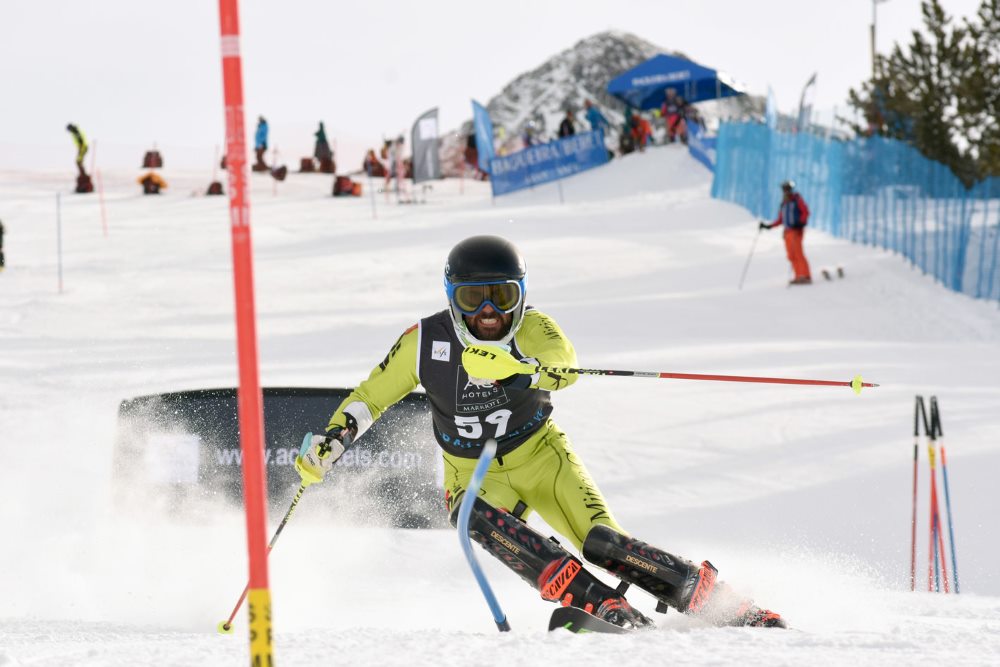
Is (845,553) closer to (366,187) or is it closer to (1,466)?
(1,466)

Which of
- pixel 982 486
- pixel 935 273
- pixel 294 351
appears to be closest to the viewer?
pixel 982 486

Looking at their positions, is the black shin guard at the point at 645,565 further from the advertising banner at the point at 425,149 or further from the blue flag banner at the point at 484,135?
the blue flag banner at the point at 484,135

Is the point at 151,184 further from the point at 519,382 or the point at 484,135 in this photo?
the point at 519,382

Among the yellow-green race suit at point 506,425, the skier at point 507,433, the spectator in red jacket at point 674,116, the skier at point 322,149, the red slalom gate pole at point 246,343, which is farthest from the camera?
the skier at point 322,149

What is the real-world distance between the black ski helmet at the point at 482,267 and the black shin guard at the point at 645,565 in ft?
3.15

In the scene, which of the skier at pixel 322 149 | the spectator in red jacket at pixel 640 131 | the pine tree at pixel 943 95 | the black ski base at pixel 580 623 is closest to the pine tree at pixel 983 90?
the pine tree at pixel 943 95

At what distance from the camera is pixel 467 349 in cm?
413

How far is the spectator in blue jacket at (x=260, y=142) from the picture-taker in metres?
31.7

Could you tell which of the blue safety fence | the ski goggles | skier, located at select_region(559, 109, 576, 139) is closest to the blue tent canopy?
skier, located at select_region(559, 109, 576, 139)

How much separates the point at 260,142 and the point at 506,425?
97.1 ft

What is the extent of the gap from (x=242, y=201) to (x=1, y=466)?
231 inches

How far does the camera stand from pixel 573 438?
337 inches

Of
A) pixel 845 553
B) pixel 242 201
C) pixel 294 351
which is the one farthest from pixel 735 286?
pixel 242 201

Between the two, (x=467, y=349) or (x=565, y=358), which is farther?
(x=565, y=358)
